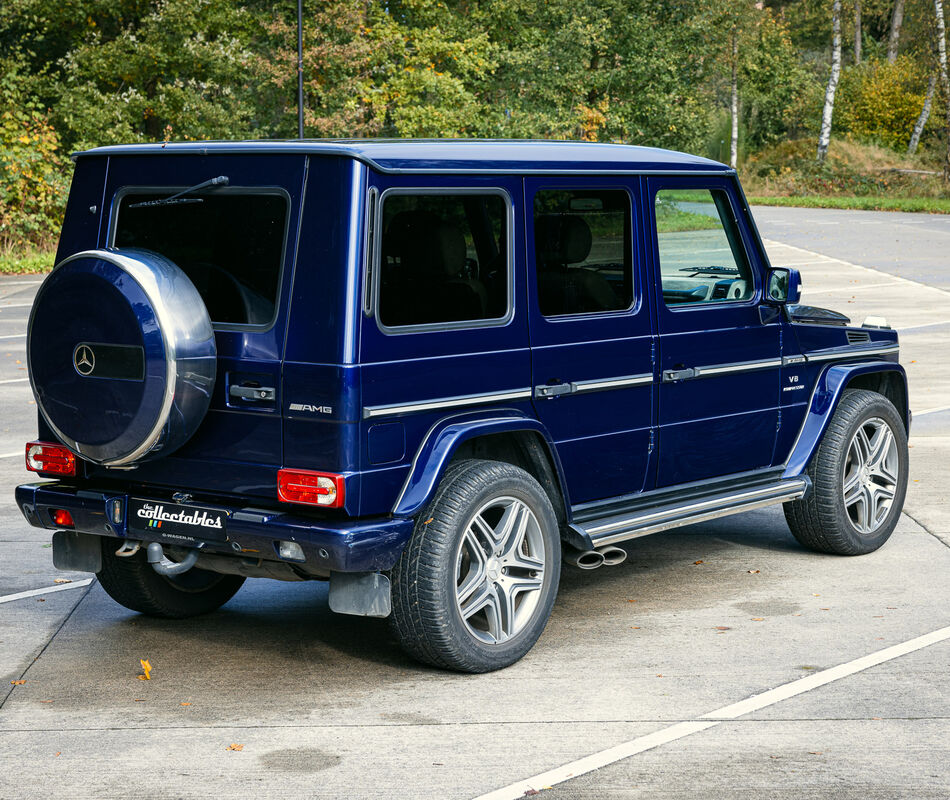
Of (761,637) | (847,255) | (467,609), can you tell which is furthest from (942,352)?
(847,255)

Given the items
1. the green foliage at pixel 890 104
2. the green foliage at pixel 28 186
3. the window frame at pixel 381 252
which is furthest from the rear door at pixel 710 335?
the green foliage at pixel 890 104

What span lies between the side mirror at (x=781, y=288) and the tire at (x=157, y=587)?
286cm

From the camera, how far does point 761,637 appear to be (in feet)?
19.6

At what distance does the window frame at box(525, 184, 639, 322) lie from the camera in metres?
5.71

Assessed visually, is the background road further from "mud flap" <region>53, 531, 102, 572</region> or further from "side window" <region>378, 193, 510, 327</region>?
"side window" <region>378, 193, 510, 327</region>

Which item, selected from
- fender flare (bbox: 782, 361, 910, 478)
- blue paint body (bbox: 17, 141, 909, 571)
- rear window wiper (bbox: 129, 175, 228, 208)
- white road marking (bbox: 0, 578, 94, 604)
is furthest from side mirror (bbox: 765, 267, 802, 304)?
white road marking (bbox: 0, 578, 94, 604)

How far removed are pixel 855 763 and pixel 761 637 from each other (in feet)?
4.78

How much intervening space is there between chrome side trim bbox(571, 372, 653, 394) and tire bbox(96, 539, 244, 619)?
185cm

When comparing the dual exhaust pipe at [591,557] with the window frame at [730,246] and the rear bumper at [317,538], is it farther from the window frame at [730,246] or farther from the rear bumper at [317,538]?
the window frame at [730,246]

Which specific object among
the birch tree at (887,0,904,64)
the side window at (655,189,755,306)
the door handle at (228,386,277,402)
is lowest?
the door handle at (228,386,277,402)

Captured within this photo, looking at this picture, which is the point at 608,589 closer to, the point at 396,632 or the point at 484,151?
the point at 396,632

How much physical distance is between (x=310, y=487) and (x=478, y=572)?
0.82 m

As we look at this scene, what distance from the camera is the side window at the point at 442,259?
5172 mm

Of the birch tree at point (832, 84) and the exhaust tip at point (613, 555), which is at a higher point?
the birch tree at point (832, 84)
